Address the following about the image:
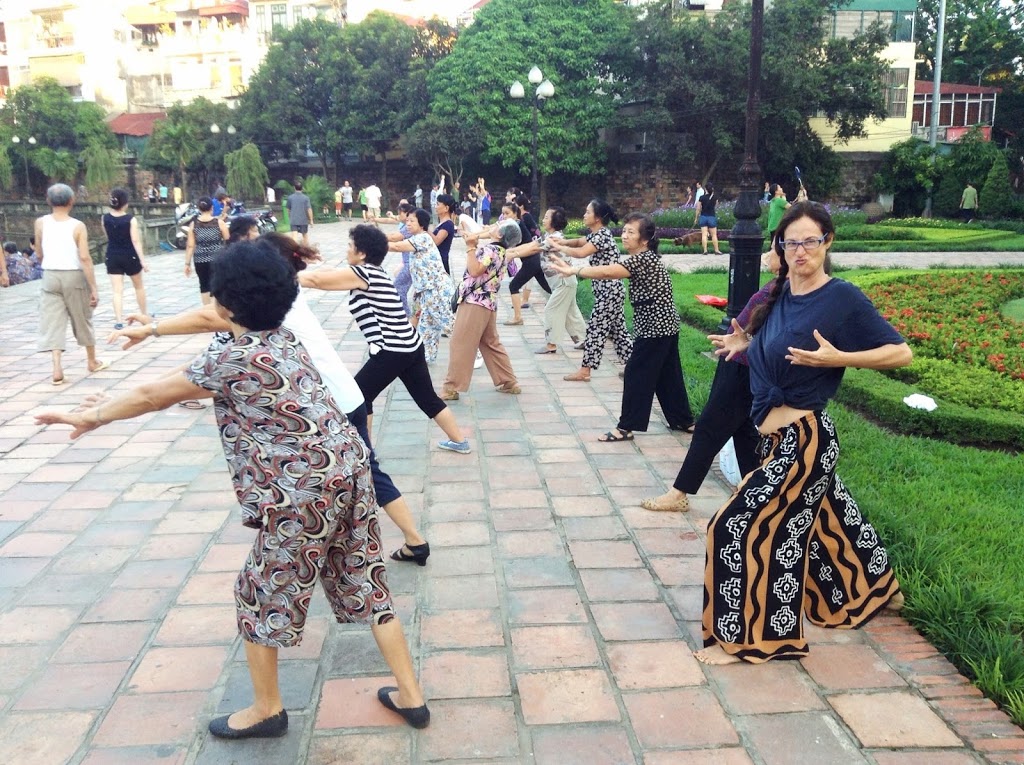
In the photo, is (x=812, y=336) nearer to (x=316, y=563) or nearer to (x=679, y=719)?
(x=679, y=719)

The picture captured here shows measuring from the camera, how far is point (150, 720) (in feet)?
10.1

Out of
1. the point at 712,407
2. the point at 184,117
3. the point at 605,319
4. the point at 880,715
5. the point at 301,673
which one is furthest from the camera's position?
the point at 184,117

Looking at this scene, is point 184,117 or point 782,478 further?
point 184,117

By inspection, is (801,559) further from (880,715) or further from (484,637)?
(484,637)

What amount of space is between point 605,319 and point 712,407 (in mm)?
3539

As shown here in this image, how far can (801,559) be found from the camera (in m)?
3.38

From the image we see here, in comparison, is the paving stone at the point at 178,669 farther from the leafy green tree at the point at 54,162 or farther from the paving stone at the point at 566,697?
the leafy green tree at the point at 54,162

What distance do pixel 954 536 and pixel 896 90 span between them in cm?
3495

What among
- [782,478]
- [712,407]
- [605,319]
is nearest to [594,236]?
[605,319]

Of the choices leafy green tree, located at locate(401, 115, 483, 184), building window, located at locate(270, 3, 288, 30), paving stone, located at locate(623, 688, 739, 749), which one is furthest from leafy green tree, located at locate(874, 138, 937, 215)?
building window, located at locate(270, 3, 288, 30)

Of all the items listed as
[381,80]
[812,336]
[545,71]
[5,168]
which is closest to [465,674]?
[812,336]

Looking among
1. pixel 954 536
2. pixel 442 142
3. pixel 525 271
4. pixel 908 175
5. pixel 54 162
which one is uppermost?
pixel 442 142

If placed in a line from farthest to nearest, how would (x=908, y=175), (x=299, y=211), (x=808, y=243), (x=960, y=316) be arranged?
(x=908, y=175), (x=299, y=211), (x=960, y=316), (x=808, y=243)

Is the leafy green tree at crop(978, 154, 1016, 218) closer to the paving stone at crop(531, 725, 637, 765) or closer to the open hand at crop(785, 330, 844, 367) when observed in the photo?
the open hand at crop(785, 330, 844, 367)
